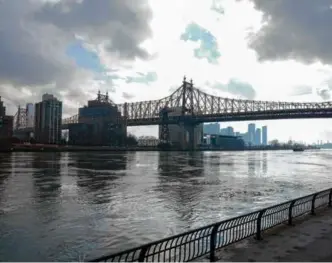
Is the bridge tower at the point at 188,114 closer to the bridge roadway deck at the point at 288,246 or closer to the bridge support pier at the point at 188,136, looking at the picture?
the bridge support pier at the point at 188,136

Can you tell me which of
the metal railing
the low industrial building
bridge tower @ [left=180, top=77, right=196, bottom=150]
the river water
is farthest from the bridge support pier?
the metal railing

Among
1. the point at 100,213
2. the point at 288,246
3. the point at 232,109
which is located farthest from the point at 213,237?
the point at 232,109

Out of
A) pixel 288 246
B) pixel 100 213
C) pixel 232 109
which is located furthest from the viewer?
pixel 232 109

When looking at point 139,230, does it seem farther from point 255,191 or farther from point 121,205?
point 255,191

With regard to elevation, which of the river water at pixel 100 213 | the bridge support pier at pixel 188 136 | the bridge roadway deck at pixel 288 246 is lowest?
the river water at pixel 100 213

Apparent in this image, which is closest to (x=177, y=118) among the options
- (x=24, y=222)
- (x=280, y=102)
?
(x=280, y=102)

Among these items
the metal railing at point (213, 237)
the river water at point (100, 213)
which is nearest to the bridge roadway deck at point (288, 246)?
the metal railing at point (213, 237)

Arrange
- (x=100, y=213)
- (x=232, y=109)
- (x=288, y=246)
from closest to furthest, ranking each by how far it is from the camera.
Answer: (x=288, y=246), (x=100, y=213), (x=232, y=109)

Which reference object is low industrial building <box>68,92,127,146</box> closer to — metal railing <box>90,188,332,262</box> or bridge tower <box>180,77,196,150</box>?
bridge tower <box>180,77,196,150</box>

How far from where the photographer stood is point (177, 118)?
165 m

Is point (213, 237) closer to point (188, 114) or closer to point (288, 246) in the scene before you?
point (288, 246)

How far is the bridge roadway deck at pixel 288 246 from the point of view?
922 cm

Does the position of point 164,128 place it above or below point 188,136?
above

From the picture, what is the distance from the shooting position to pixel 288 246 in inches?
404
